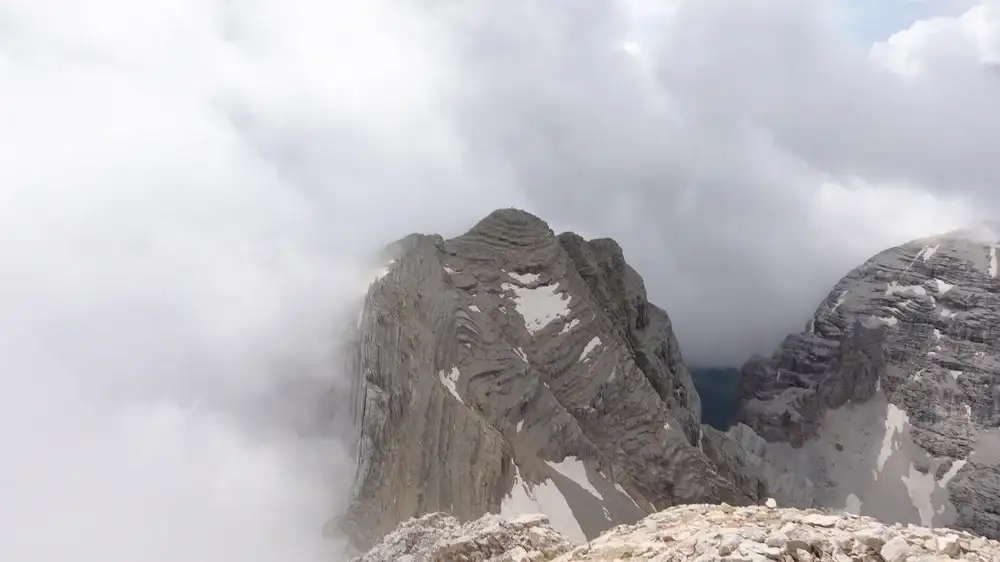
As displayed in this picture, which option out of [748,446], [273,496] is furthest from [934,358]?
[273,496]

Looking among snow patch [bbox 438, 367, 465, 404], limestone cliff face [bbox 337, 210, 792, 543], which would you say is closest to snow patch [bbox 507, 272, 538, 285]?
limestone cliff face [bbox 337, 210, 792, 543]

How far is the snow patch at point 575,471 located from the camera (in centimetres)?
9119

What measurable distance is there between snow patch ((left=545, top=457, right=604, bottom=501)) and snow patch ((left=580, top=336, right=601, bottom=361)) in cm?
1954

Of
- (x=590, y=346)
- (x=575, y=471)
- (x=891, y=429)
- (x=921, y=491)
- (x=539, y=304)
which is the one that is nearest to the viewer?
(x=575, y=471)

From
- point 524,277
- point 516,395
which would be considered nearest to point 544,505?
point 516,395

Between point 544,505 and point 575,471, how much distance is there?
36.2ft

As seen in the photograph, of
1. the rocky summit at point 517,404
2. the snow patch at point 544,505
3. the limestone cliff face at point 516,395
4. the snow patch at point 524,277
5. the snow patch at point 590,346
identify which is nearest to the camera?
the rocky summit at point 517,404

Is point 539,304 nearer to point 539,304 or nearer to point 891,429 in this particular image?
point 539,304

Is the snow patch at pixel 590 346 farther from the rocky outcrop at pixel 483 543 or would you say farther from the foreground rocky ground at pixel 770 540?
the foreground rocky ground at pixel 770 540

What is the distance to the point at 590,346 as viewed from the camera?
365ft

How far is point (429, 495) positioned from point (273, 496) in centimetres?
1709

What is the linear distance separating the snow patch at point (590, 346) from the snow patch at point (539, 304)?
6.16m

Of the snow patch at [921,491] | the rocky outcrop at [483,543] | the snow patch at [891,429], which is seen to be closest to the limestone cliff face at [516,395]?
the rocky outcrop at [483,543]

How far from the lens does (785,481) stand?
180 m
